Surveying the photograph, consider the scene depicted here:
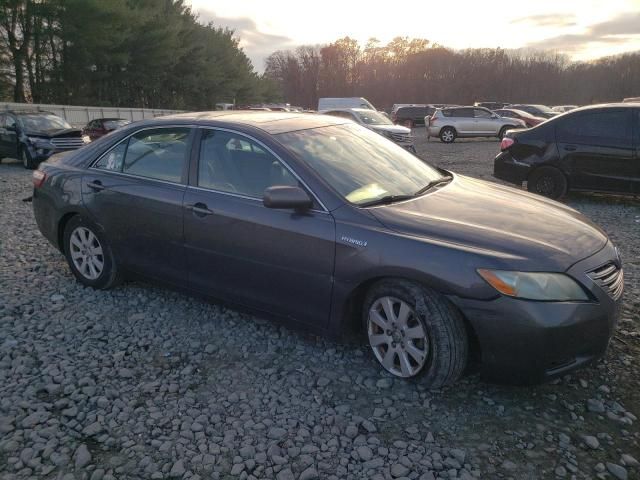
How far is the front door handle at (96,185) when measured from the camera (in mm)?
4234

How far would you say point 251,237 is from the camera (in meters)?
3.39

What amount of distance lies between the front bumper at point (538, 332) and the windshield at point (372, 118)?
14887 mm

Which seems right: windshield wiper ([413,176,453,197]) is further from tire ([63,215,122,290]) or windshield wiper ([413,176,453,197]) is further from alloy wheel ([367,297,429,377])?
tire ([63,215,122,290])

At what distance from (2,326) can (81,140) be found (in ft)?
39.2

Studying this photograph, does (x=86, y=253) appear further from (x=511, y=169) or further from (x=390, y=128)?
(x=390, y=128)

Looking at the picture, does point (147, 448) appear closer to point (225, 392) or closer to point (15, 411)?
point (225, 392)

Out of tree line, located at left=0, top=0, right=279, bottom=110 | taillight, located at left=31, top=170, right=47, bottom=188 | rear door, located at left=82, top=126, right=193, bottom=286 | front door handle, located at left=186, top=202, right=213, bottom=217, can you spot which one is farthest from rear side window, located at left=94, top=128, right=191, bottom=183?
tree line, located at left=0, top=0, right=279, bottom=110

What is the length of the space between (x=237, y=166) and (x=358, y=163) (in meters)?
0.87

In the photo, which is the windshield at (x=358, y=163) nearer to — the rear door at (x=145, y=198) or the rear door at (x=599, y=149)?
the rear door at (x=145, y=198)

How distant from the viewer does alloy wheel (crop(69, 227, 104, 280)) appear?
443 cm

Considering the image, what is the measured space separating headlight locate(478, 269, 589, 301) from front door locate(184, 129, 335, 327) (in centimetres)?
96

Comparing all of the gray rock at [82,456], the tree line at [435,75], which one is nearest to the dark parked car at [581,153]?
the gray rock at [82,456]

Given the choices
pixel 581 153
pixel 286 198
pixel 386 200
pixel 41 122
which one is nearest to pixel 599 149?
pixel 581 153

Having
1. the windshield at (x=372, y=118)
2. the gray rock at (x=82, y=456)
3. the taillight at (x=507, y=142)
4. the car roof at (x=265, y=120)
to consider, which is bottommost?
the gray rock at (x=82, y=456)
